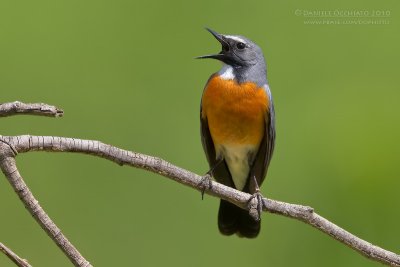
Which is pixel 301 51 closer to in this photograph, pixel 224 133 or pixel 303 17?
pixel 303 17

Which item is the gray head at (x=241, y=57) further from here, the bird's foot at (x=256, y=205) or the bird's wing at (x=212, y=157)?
the bird's foot at (x=256, y=205)

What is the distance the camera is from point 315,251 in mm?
3252

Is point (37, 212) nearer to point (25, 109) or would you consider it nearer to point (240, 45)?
point (25, 109)

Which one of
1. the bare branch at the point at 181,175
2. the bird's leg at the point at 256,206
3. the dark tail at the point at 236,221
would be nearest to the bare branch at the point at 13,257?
the bare branch at the point at 181,175

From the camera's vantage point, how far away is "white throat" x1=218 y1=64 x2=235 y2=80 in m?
2.97

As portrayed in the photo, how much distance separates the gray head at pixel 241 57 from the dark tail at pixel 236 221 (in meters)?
0.57

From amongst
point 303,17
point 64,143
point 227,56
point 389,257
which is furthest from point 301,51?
point 64,143

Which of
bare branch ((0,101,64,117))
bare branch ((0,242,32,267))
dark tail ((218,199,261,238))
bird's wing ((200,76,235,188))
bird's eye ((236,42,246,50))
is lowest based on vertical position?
dark tail ((218,199,261,238))

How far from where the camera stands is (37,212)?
157cm

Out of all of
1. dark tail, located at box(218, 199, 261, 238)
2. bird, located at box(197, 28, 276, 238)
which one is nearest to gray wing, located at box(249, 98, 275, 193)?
bird, located at box(197, 28, 276, 238)

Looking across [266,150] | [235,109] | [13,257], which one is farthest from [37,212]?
[266,150]

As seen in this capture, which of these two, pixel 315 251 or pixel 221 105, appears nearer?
pixel 221 105

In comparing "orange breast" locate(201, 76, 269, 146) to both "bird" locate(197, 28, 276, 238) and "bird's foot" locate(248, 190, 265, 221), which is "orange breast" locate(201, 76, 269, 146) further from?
"bird's foot" locate(248, 190, 265, 221)

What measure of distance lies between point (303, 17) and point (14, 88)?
152 cm
